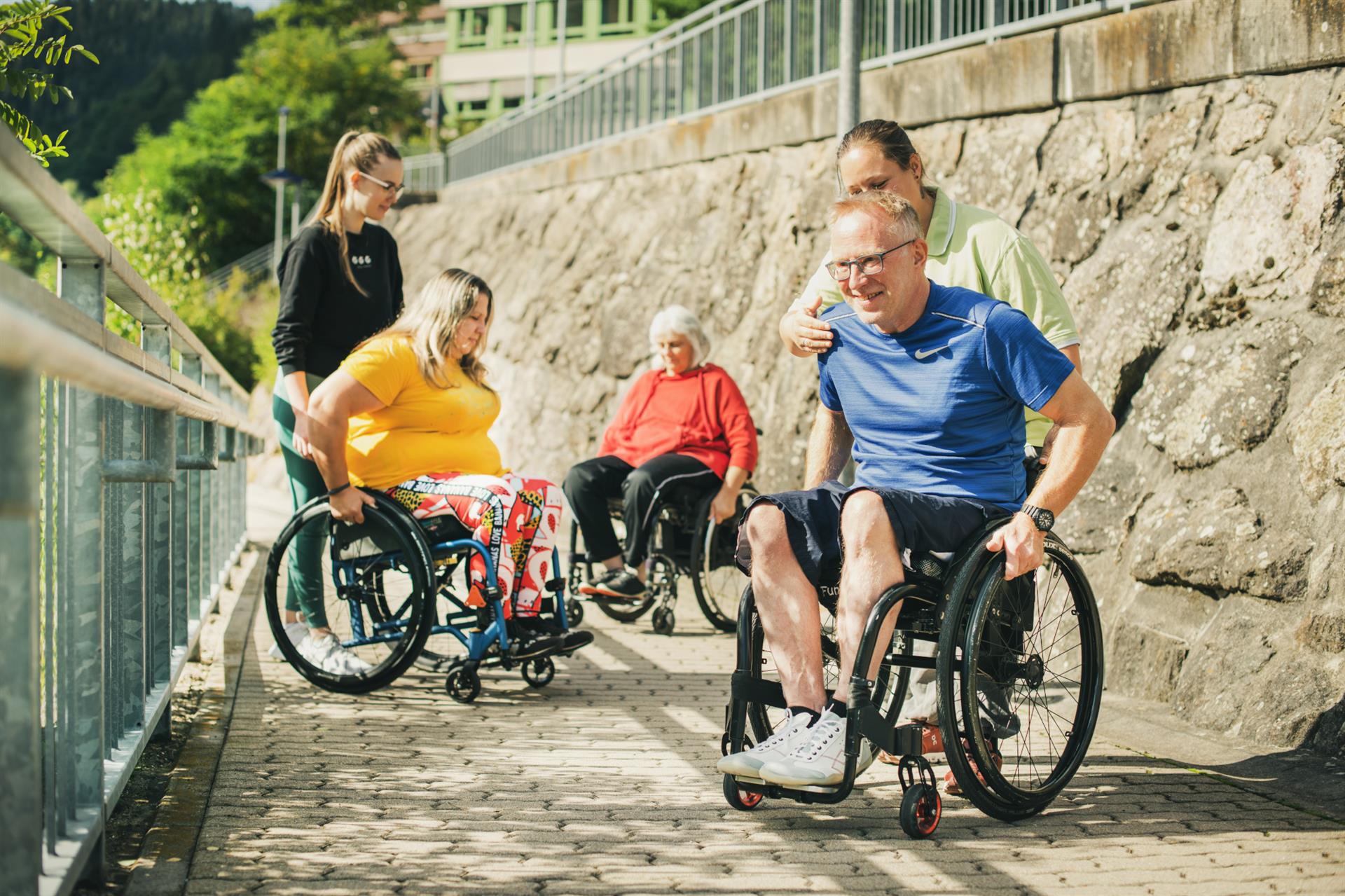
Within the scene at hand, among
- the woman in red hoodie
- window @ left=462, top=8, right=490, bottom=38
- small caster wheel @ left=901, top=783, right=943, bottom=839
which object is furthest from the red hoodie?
window @ left=462, top=8, right=490, bottom=38

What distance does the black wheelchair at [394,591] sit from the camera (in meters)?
5.01

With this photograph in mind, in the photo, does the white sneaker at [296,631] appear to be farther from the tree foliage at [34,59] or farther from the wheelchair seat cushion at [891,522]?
the wheelchair seat cushion at [891,522]

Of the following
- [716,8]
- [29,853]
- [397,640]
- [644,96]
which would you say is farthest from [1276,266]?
[644,96]

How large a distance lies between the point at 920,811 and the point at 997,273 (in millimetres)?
1640

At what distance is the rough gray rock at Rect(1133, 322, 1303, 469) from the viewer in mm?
5355

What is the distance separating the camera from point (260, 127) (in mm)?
48812

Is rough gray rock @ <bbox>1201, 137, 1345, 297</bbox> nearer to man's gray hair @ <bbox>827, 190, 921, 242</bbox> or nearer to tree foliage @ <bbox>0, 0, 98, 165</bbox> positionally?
man's gray hair @ <bbox>827, 190, 921, 242</bbox>

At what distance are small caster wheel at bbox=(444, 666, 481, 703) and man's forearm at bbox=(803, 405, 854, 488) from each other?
155 cm

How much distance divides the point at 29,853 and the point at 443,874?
1085 millimetres

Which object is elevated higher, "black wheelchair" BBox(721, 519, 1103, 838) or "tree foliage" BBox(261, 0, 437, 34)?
"tree foliage" BBox(261, 0, 437, 34)

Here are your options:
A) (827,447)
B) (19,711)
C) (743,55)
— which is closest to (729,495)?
(827,447)

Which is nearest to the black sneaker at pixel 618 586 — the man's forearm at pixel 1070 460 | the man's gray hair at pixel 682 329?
the man's gray hair at pixel 682 329

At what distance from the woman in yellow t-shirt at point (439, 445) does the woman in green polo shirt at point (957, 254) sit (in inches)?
55.9

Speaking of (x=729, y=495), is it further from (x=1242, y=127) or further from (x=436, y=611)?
(x=1242, y=127)
